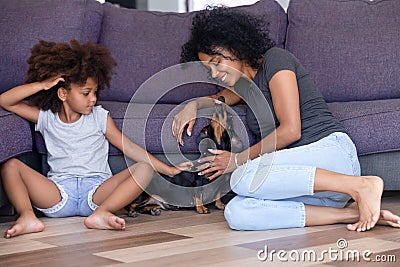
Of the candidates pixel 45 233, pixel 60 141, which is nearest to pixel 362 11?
pixel 60 141

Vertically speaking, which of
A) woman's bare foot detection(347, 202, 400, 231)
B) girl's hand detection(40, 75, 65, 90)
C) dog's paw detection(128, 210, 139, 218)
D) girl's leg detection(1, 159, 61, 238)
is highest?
girl's hand detection(40, 75, 65, 90)

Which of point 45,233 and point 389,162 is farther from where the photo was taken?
point 389,162

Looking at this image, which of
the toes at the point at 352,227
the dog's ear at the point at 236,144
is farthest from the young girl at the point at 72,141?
the toes at the point at 352,227

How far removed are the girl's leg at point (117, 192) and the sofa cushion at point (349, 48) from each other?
1.08 m

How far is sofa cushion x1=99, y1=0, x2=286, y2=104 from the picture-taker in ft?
10.8

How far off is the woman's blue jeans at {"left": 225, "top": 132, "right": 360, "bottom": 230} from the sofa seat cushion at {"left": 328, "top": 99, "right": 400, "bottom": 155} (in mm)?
332

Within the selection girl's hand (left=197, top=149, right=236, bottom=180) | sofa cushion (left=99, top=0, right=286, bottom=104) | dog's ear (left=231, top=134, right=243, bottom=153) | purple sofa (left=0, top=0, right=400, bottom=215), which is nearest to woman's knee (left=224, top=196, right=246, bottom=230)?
girl's hand (left=197, top=149, right=236, bottom=180)

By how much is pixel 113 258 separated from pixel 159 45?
1.59m

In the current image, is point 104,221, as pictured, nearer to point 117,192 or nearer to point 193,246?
point 117,192

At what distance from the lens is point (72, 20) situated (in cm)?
328

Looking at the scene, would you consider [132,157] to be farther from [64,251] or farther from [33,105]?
[64,251]

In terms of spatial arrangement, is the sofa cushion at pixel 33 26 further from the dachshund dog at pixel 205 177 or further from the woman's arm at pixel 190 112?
A: the dachshund dog at pixel 205 177

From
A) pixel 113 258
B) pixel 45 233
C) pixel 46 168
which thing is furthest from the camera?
pixel 46 168

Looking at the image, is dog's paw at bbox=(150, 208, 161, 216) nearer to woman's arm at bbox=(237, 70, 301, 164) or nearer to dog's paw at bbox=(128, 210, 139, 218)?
dog's paw at bbox=(128, 210, 139, 218)
